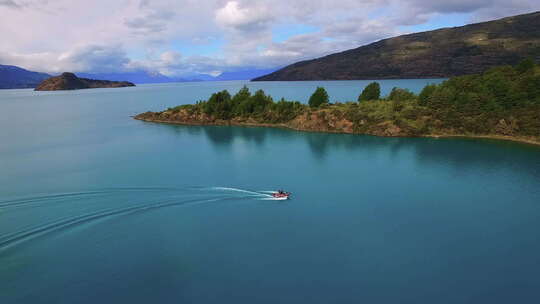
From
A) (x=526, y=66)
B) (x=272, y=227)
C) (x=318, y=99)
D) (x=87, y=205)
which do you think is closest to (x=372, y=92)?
(x=318, y=99)

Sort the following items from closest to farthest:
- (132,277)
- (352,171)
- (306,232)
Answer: (132,277), (306,232), (352,171)

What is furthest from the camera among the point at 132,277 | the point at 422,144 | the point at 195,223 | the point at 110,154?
the point at 422,144

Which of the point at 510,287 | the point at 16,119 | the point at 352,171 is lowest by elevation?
the point at 510,287

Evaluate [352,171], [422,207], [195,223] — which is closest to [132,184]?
[195,223]

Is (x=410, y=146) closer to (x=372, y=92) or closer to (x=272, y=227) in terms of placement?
(x=372, y=92)

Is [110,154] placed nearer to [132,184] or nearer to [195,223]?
[132,184]

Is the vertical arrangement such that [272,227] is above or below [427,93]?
below

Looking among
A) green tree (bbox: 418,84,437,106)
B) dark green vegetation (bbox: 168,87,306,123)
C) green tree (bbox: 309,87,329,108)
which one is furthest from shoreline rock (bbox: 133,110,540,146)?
green tree (bbox: 418,84,437,106)
